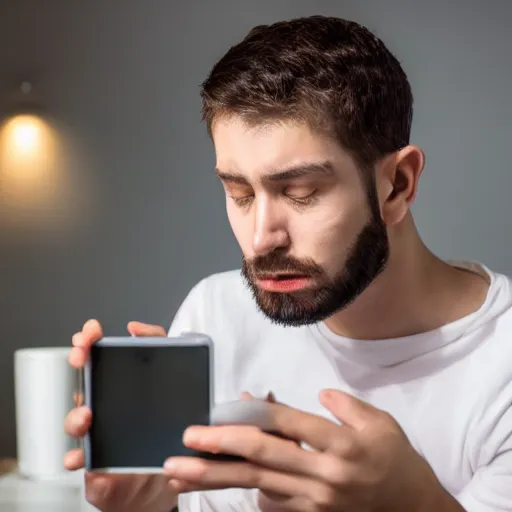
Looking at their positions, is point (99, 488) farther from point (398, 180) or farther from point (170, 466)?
point (398, 180)

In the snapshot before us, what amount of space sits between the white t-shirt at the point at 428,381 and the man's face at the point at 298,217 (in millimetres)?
92

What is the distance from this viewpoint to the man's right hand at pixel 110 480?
570mm

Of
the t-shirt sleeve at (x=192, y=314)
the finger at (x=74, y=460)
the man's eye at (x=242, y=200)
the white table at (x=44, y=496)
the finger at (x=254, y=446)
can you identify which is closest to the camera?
the finger at (x=254, y=446)

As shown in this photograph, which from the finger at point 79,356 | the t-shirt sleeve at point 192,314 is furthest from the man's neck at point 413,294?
the finger at point 79,356

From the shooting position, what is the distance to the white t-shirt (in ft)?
2.35

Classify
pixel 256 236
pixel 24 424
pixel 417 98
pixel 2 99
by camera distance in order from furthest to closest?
1. pixel 2 99
2. pixel 24 424
3. pixel 417 98
4. pixel 256 236

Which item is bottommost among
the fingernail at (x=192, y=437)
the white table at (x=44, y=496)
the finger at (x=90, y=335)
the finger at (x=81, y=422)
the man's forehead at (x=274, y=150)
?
the white table at (x=44, y=496)

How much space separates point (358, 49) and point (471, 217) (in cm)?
31

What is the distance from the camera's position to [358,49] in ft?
2.34

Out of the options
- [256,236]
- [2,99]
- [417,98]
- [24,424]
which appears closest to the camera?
[256,236]

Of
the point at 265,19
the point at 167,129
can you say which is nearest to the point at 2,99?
the point at 167,129

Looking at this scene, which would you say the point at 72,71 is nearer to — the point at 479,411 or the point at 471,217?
the point at 471,217

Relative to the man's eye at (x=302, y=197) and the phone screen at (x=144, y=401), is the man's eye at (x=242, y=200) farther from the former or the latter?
the phone screen at (x=144, y=401)

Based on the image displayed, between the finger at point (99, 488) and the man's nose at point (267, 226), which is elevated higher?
the man's nose at point (267, 226)
